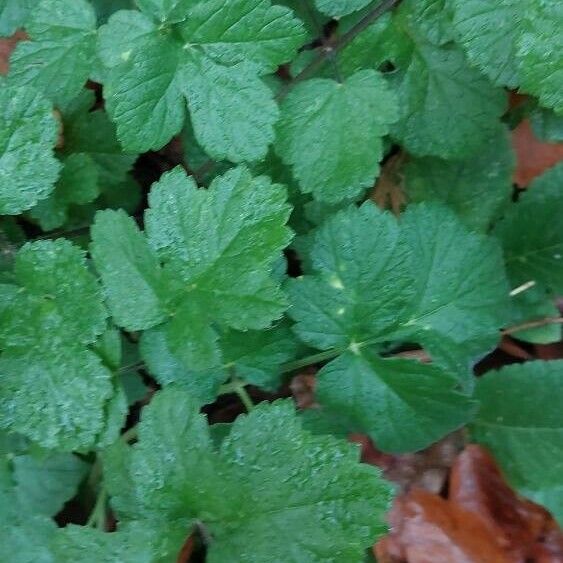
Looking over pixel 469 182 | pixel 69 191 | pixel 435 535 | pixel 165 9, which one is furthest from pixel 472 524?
pixel 165 9

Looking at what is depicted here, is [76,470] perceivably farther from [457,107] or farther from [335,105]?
[457,107]

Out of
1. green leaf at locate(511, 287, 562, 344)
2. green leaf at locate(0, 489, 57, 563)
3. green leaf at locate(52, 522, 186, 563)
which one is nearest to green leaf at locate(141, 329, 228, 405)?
green leaf at locate(52, 522, 186, 563)

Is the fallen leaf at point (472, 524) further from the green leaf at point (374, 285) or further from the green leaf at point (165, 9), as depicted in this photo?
the green leaf at point (165, 9)

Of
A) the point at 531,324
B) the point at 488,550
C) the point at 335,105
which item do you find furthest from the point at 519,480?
the point at 335,105

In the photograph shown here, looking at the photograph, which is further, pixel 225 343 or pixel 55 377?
pixel 225 343

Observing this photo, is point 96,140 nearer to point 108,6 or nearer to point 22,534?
point 108,6

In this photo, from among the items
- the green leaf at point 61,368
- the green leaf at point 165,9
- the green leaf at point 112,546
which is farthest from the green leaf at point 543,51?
the green leaf at point 112,546

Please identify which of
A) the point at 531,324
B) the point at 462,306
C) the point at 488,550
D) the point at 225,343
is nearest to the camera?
the point at 225,343
